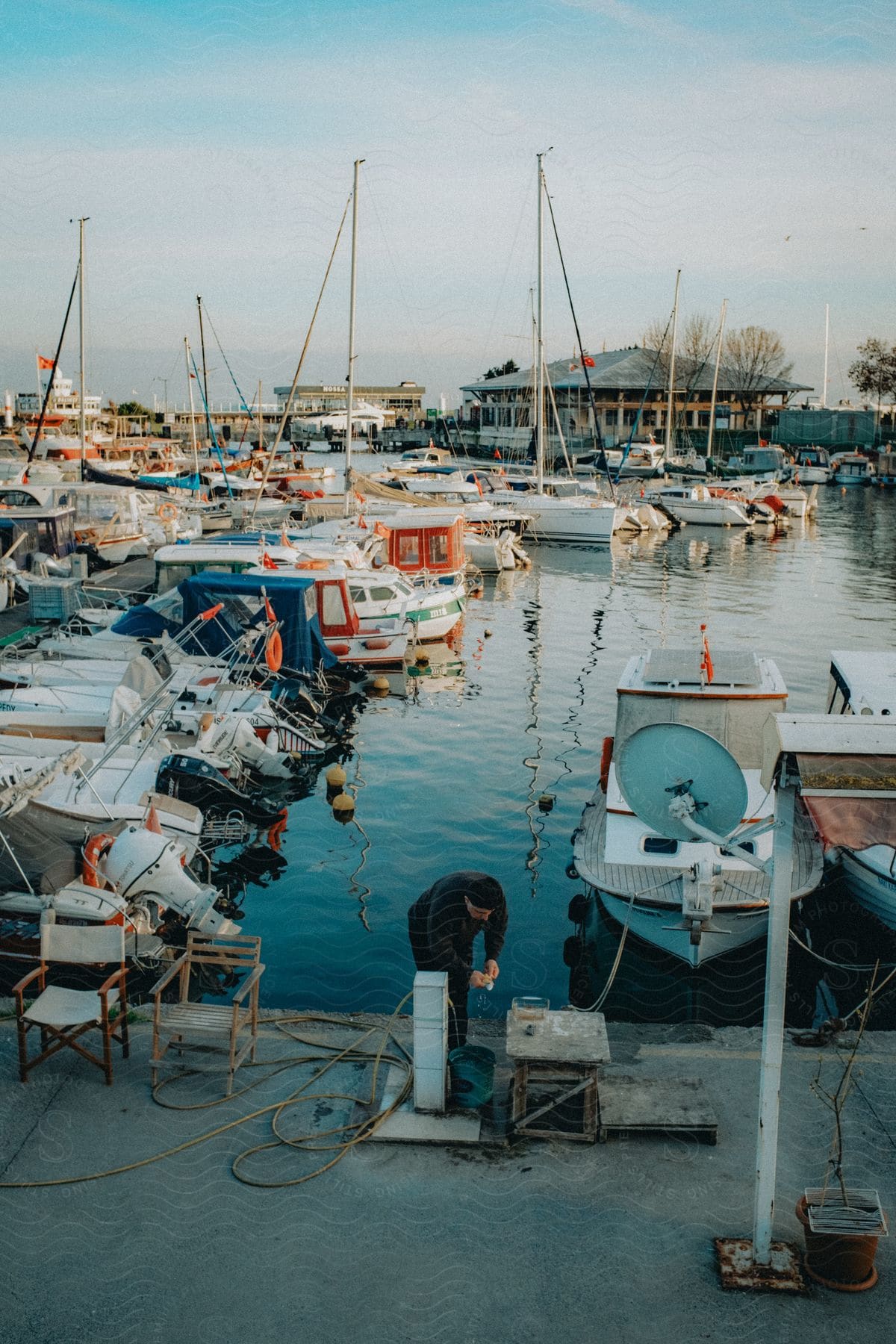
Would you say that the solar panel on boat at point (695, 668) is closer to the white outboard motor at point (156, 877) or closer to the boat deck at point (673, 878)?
the boat deck at point (673, 878)

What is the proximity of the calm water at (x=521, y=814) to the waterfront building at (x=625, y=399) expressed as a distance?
198 feet

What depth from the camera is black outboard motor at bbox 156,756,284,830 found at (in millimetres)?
14539

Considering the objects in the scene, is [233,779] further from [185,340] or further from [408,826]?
[185,340]

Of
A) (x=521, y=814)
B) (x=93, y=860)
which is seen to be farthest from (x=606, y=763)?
(x=93, y=860)

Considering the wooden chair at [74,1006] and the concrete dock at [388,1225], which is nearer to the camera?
the concrete dock at [388,1225]

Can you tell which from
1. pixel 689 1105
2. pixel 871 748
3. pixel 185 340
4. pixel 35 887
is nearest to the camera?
pixel 871 748

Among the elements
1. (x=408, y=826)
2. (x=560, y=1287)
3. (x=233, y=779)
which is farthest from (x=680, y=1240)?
(x=233, y=779)

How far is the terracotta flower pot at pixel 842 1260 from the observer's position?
5129 millimetres

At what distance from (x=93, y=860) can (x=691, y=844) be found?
19.1 feet

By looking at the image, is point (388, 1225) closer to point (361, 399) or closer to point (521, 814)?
point (521, 814)

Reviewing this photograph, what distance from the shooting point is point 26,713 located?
52.0 feet

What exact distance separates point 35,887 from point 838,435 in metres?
106

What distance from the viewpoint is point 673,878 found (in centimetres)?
1073

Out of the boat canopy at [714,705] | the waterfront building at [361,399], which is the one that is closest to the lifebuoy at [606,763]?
the boat canopy at [714,705]
